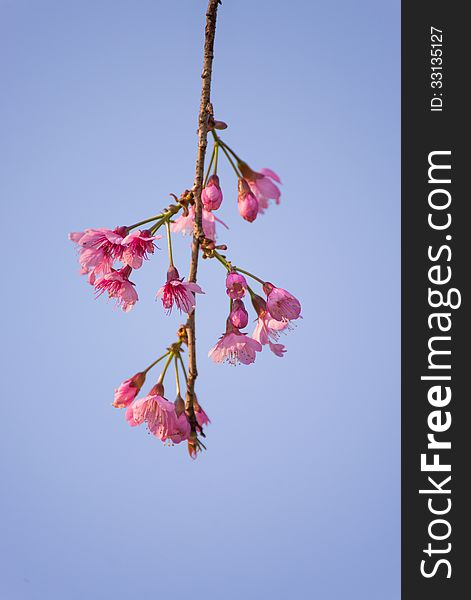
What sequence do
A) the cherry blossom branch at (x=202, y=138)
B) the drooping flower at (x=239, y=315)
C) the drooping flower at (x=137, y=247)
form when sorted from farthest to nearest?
the drooping flower at (x=239, y=315) → the drooping flower at (x=137, y=247) → the cherry blossom branch at (x=202, y=138)

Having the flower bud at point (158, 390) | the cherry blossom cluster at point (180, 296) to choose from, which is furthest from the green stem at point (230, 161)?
the flower bud at point (158, 390)

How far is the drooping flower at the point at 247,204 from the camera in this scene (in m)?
1.78

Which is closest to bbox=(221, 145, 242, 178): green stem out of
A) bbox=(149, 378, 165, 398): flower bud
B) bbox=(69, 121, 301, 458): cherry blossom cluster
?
bbox=(69, 121, 301, 458): cherry blossom cluster

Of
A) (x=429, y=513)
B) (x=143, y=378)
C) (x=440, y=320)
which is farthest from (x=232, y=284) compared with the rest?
(x=429, y=513)

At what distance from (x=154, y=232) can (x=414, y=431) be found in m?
1.21

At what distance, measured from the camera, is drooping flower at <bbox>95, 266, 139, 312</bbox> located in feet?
5.48

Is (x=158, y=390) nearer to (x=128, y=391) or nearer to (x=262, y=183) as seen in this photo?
(x=128, y=391)

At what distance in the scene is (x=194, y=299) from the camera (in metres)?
1.51

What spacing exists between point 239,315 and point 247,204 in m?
0.29

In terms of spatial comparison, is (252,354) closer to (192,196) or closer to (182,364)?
(182,364)

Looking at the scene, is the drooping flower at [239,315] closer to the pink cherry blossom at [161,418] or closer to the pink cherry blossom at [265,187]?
the pink cherry blossom at [161,418]

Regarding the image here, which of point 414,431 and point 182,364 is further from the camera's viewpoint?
point 414,431

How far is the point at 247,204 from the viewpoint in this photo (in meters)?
1.78

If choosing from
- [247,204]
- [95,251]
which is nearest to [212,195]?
[247,204]
